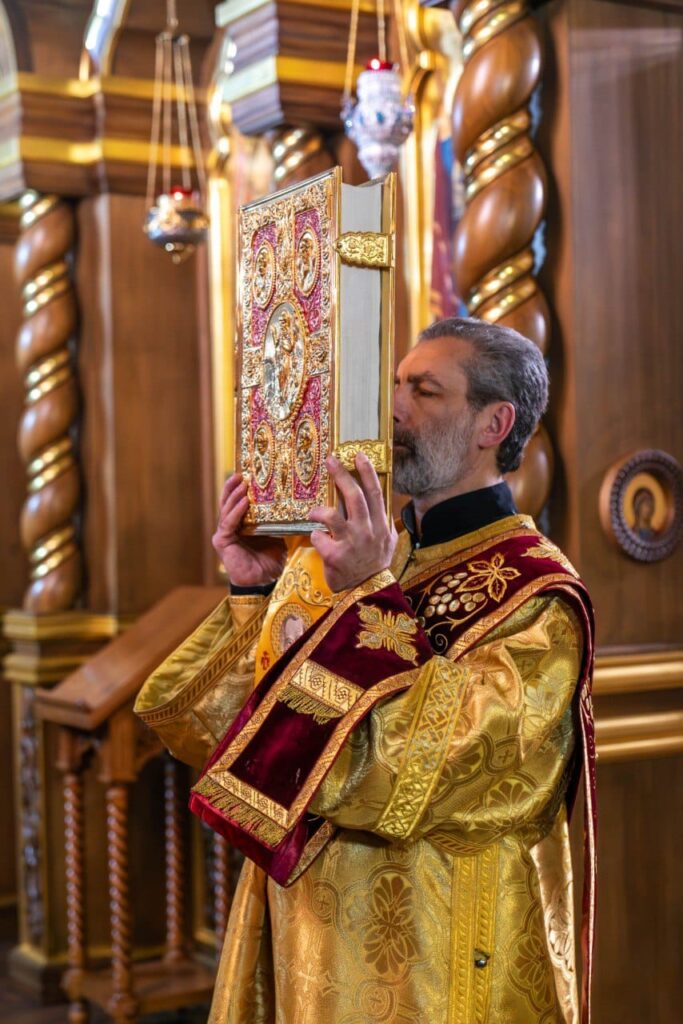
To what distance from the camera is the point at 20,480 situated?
254 inches

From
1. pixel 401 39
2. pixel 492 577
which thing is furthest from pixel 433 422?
pixel 401 39

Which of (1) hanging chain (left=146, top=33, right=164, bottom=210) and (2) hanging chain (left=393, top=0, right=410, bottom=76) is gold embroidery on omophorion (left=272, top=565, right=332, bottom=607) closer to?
(2) hanging chain (left=393, top=0, right=410, bottom=76)

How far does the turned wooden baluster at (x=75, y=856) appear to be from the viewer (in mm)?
4668

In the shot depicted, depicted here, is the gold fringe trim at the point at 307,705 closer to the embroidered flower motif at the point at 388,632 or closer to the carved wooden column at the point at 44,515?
the embroidered flower motif at the point at 388,632

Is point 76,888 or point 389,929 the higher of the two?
point 389,929

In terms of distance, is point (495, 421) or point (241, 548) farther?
point (241, 548)

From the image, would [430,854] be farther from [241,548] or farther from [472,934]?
[241,548]

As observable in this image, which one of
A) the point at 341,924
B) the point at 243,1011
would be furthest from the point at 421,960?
the point at 243,1011

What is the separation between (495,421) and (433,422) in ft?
0.32

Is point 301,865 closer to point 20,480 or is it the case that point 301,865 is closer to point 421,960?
point 421,960

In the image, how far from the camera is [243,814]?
1.89 m

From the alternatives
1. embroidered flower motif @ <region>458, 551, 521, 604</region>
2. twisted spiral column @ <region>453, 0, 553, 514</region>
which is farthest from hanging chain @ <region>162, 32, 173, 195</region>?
embroidered flower motif @ <region>458, 551, 521, 604</region>

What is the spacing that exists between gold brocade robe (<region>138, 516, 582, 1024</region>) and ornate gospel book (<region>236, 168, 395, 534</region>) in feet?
0.78

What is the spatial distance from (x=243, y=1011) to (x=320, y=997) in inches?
8.1
